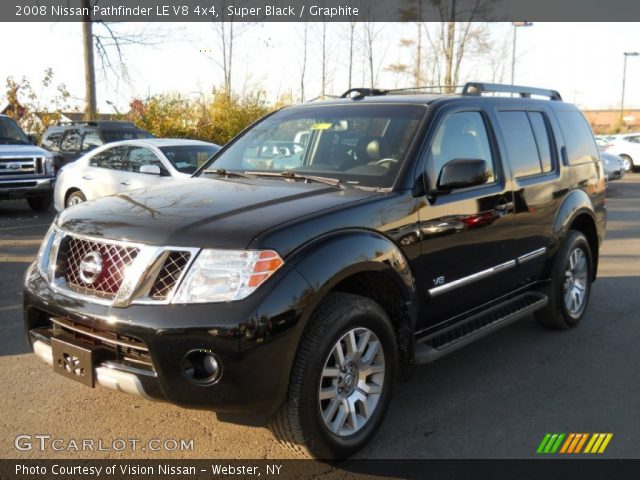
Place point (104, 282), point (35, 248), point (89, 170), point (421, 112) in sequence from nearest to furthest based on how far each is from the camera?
point (104, 282), point (421, 112), point (35, 248), point (89, 170)

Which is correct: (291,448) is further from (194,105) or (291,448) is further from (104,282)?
(194,105)

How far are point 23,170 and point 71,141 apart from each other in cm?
232

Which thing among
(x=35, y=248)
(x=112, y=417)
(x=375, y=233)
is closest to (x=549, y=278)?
(x=375, y=233)

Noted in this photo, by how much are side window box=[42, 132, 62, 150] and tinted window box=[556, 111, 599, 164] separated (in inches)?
474

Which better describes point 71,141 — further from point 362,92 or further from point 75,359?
point 75,359

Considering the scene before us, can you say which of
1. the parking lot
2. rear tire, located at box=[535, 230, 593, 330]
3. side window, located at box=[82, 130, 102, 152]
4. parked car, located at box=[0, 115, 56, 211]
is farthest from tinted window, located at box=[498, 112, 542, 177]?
side window, located at box=[82, 130, 102, 152]

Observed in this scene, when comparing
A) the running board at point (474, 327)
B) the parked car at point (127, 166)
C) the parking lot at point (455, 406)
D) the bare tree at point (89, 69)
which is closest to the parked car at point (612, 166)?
the parked car at point (127, 166)

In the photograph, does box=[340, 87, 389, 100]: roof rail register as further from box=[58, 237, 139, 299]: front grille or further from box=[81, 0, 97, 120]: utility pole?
box=[81, 0, 97, 120]: utility pole

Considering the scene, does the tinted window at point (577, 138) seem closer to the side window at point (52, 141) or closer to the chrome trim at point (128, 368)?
the chrome trim at point (128, 368)

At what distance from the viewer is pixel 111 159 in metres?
10.4

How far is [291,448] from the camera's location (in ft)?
10.9

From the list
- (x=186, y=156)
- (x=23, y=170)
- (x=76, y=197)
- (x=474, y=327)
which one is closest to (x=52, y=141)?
(x=23, y=170)

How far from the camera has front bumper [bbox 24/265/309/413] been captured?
9.46ft

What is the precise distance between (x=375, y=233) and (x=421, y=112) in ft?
3.63
